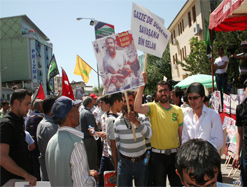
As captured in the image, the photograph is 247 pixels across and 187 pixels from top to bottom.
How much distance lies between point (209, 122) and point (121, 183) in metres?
1.59

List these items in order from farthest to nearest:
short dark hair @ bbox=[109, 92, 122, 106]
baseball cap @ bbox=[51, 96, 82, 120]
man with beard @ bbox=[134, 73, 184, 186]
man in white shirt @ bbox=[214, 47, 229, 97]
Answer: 1. man in white shirt @ bbox=[214, 47, 229, 97]
2. short dark hair @ bbox=[109, 92, 122, 106]
3. man with beard @ bbox=[134, 73, 184, 186]
4. baseball cap @ bbox=[51, 96, 82, 120]

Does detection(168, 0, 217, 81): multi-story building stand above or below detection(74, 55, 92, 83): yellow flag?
above

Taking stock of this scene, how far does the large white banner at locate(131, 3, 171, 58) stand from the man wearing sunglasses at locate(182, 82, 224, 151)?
35.2 inches

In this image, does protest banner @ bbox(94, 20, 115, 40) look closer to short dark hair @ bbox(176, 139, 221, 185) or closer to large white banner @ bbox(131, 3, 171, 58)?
large white banner @ bbox(131, 3, 171, 58)

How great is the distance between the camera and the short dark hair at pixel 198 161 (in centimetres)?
143

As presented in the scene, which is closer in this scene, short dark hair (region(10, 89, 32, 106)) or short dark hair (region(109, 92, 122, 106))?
short dark hair (region(10, 89, 32, 106))

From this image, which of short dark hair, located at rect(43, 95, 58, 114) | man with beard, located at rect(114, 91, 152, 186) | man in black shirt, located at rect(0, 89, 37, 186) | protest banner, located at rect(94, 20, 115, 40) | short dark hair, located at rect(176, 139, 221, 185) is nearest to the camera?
short dark hair, located at rect(176, 139, 221, 185)

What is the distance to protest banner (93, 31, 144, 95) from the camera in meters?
3.54

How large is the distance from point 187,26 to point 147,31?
23.8 meters

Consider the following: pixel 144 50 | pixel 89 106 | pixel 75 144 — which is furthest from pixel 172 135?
pixel 89 106

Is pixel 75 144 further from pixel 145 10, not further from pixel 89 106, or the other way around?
pixel 89 106

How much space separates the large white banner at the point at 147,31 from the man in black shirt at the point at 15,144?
1858 mm

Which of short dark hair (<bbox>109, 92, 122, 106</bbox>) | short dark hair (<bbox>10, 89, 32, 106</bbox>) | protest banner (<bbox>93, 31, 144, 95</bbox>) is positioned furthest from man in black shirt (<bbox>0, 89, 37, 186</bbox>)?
short dark hair (<bbox>109, 92, 122, 106</bbox>)

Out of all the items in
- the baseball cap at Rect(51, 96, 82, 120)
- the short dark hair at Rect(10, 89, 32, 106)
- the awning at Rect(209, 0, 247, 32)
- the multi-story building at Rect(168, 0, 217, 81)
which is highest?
the multi-story building at Rect(168, 0, 217, 81)
